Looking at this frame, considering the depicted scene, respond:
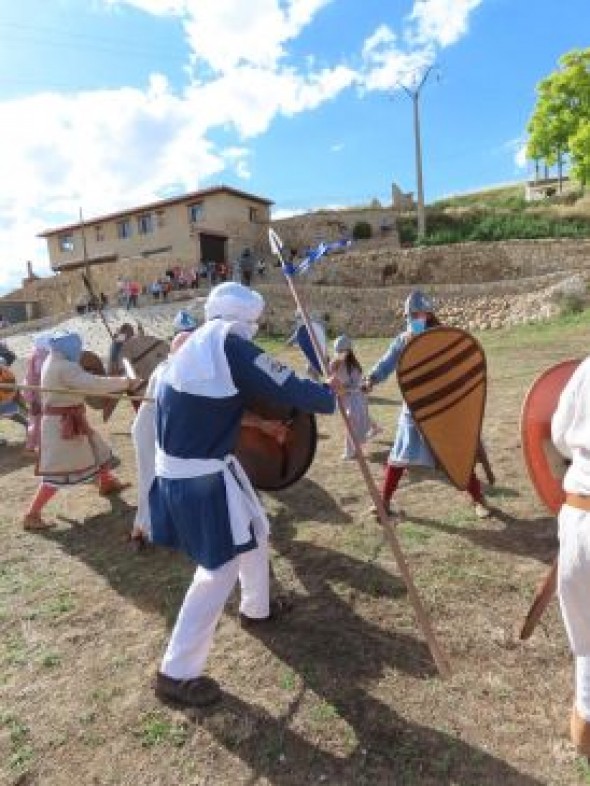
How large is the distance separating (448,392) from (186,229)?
31422 mm

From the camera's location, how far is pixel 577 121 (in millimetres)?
29516

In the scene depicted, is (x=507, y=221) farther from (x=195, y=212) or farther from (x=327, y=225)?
(x=195, y=212)

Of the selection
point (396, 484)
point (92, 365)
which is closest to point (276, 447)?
point (396, 484)

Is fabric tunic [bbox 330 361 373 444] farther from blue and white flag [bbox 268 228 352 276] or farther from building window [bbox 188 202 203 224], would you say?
building window [bbox 188 202 203 224]

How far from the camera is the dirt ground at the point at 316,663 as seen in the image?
2.72 meters

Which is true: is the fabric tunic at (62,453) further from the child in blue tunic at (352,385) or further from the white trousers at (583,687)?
the white trousers at (583,687)

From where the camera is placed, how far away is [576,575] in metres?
2.34

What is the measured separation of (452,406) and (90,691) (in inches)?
108

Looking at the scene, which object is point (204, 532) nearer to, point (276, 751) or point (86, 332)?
point (276, 751)

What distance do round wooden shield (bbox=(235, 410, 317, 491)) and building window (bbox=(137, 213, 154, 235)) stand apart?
3411 cm

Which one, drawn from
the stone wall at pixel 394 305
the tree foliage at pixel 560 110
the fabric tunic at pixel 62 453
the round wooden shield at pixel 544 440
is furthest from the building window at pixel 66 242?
the round wooden shield at pixel 544 440

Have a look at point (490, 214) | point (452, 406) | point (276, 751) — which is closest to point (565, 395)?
point (276, 751)

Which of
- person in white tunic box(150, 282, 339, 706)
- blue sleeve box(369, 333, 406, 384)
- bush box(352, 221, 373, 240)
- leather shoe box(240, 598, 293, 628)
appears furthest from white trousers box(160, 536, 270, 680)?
A: bush box(352, 221, 373, 240)

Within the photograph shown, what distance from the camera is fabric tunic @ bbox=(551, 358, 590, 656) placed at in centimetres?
Answer: 232
